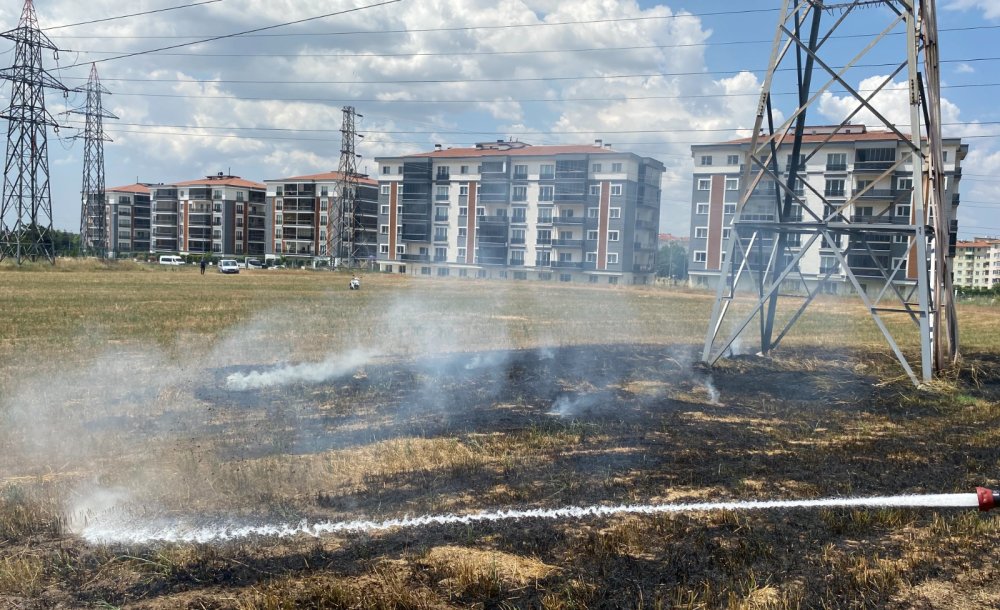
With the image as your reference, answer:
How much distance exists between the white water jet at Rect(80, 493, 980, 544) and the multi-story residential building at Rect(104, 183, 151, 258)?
155087 mm

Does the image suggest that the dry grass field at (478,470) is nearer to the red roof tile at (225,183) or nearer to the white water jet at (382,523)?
the white water jet at (382,523)

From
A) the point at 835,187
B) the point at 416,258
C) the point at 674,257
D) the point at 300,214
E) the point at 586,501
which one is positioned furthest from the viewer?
the point at 674,257

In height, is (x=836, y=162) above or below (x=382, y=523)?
above

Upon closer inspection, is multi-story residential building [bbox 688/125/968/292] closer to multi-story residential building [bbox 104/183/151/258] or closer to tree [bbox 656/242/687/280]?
tree [bbox 656/242/687/280]

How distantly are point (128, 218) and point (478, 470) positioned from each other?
158007mm

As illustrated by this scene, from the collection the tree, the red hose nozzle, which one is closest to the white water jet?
the red hose nozzle

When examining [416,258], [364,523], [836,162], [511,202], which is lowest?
[364,523]

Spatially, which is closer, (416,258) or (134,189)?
(416,258)

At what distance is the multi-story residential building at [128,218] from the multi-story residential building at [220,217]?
1125 centimetres

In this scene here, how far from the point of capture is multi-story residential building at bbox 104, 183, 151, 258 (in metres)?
144

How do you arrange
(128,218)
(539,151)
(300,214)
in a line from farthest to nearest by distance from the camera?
(128,218) < (300,214) < (539,151)

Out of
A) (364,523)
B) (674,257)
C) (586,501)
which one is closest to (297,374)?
(364,523)

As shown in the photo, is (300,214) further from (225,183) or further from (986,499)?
(986,499)

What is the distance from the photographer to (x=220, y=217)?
134 m
